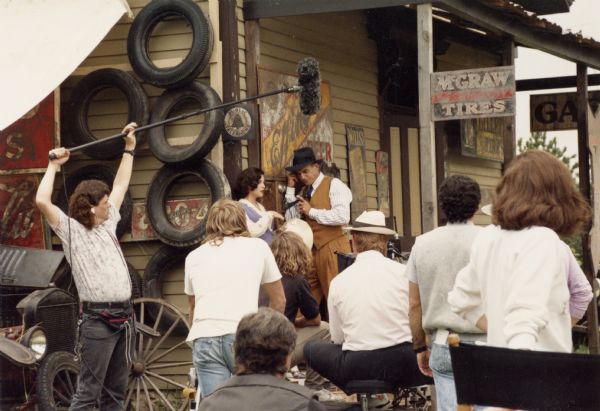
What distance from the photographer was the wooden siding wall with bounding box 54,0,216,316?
10.9m

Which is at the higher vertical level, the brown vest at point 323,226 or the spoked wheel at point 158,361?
the brown vest at point 323,226

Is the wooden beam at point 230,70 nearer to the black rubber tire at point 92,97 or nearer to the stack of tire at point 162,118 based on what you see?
the stack of tire at point 162,118

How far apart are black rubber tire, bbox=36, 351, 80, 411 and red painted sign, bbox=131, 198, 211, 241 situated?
202 cm

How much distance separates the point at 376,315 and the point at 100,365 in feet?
6.15

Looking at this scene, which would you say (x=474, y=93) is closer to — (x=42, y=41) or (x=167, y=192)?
(x=167, y=192)

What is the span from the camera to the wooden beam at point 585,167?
14.3 meters

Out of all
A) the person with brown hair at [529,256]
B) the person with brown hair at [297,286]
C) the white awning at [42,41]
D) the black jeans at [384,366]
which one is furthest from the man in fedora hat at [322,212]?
the person with brown hair at [529,256]

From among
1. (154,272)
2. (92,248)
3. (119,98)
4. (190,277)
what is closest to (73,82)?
(119,98)

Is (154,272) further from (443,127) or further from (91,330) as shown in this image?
(443,127)

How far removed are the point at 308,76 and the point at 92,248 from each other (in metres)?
3.13

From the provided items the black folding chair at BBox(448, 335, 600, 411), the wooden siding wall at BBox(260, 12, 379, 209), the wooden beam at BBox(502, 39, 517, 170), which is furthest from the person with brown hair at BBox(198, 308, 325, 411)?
the wooden beam at BBox(502, 39, 517, 170)

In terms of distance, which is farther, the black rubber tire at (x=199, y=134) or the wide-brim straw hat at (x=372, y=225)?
the black rubber tire at (x=199, y=134)

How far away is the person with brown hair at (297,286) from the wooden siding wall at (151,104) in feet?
6.15

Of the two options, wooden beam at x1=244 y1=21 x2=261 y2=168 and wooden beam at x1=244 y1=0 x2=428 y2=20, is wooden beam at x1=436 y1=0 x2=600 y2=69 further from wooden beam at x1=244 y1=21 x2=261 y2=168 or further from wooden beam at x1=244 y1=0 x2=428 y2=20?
wooden beam at x1=244 y1=21 x2=261 y2=168
